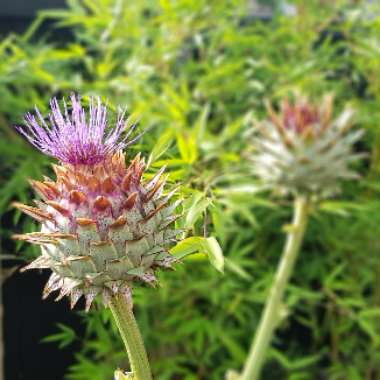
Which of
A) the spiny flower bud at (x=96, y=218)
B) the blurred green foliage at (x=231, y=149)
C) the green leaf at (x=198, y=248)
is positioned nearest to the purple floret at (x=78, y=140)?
the spiny flower bud at (x=96, y=218)

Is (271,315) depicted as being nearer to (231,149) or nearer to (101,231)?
(231,149)

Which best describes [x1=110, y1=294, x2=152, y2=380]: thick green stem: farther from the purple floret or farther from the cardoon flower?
the cardoon flower

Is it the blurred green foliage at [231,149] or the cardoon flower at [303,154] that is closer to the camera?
the cardoon flower at [303,154]

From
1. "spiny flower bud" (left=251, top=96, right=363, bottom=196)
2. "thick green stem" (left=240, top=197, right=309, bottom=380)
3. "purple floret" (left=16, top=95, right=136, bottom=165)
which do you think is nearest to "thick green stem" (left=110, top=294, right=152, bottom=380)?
"purple floret" (left=16, top=95, right=136, bottom=165)

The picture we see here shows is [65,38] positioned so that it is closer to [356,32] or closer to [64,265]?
[356,32]

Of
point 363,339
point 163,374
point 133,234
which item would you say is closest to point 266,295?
point 163,374

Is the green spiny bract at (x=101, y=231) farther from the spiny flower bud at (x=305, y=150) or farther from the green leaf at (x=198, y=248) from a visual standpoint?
the spiny flower bud at (x=305, y=150)
